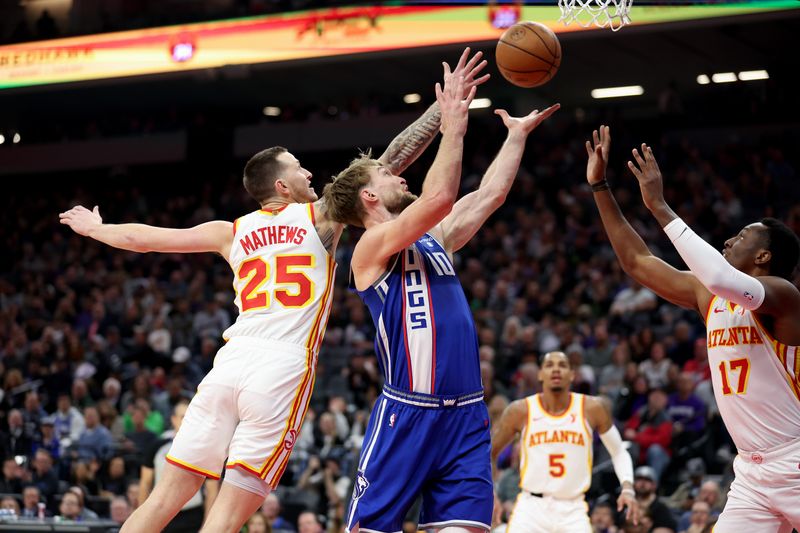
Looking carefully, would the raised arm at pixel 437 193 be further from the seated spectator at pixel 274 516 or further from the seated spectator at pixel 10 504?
the seated spectator at pixel 10 504

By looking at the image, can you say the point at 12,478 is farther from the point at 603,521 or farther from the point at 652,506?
the point at 652,506

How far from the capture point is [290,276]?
5520mm

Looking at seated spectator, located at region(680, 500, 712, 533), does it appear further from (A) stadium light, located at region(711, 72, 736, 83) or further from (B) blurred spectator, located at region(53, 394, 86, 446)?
(A) stadium light, located at region(711, 72, 736, 83)

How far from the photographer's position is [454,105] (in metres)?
4.70

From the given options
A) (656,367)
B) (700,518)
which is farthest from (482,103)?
(700,518)

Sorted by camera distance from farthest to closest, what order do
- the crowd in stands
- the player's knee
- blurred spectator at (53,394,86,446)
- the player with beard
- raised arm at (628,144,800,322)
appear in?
blurred spectator at (53,394,86,446) < the crowd in stands < the player's knee < raised arm at (628,144,800,322) < the player with beard

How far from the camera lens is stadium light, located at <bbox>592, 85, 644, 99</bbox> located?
21411 mm

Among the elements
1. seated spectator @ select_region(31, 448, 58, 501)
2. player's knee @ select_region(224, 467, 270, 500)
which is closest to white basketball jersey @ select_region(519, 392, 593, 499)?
player's knee @ select_region(224, 467, 270, 500)

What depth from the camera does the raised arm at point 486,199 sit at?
5352 mm

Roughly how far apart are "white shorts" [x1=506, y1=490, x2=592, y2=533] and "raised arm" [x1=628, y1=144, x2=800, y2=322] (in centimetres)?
357

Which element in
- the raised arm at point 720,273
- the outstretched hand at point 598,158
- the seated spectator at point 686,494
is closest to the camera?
the raised arm at point 720,273

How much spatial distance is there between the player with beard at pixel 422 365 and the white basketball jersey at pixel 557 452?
13.1 feet

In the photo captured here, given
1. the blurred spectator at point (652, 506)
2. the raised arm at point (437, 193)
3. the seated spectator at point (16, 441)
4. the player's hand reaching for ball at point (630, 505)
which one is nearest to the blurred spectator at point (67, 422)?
the seated spectator at point (16, 441)

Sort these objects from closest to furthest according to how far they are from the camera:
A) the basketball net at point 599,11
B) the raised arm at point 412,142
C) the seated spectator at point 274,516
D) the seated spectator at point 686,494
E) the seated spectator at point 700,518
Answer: the raised arm at point 412,142 < the basketball net at point 599,11 < the seated spectator at point 700,518 < the seated spectator at point 686,494 < the seated spectator at point 274,516
